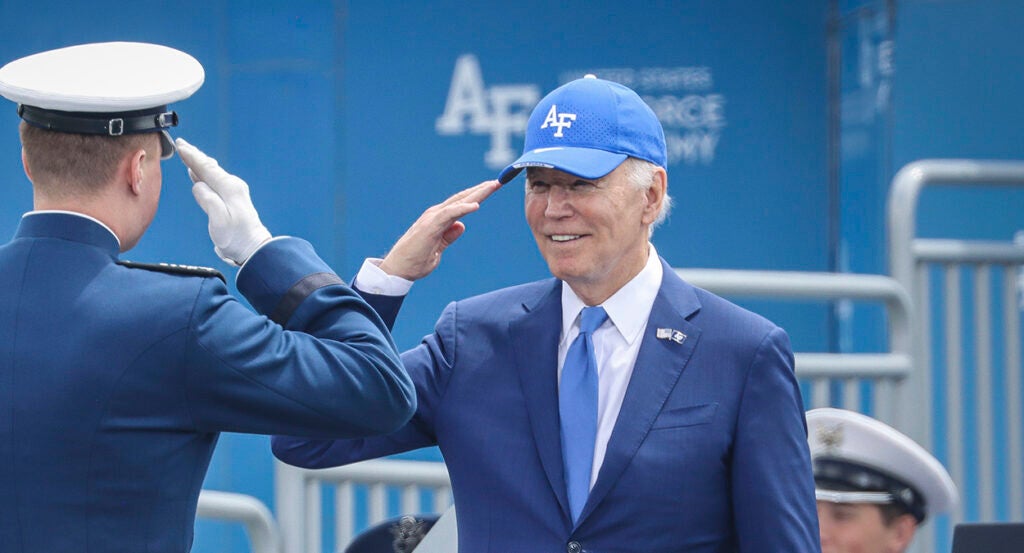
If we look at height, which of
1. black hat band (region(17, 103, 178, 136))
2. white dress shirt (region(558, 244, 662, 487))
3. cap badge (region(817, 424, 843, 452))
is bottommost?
cap badge (region(817, 424, 843, 452))

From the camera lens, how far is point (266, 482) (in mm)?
5195

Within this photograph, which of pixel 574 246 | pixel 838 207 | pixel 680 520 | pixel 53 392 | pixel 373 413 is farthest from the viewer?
pixel 838 207

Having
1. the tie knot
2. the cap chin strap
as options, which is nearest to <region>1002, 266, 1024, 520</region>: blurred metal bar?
the cap chin strap

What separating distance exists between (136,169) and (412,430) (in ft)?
2.05

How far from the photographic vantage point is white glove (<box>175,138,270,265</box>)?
207 cm

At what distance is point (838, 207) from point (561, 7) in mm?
1182

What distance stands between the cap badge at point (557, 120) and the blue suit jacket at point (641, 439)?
0.28m

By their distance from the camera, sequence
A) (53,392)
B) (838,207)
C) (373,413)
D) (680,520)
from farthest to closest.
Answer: (838,207) < (680,520) < (373,413) < (53,392)

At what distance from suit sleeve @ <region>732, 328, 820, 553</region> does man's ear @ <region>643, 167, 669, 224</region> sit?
28 centimetres

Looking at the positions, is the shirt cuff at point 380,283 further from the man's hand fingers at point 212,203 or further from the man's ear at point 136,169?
the man's ear at point 136,169

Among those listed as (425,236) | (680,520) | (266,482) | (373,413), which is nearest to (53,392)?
(373,413)

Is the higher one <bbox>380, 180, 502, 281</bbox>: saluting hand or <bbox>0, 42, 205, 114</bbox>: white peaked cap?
<bbox>0, 42, 205, 114</bbox>: white peaked cap

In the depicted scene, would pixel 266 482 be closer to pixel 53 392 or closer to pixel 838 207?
pixel 838 207

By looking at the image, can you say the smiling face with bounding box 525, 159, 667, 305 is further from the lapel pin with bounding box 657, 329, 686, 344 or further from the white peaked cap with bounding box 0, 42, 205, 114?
the white peaked cap with bounding box 0, 42, 205, 114
